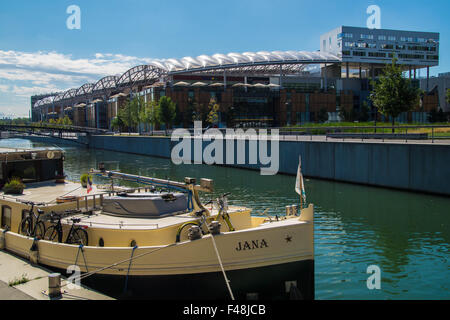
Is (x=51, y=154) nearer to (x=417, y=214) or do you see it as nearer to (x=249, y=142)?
(x=417, y=214)

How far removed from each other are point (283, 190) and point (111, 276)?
20.6m

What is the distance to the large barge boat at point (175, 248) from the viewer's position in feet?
34.2

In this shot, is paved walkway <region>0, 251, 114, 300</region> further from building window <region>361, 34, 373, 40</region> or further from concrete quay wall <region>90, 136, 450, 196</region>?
building window <region>361, 34, 373, 40</region>

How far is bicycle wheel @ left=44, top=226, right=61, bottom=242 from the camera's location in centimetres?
1279

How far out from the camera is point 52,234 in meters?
12.9

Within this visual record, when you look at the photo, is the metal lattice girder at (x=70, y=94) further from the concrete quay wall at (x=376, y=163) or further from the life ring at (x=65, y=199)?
the life ring at (x=65, y=199)

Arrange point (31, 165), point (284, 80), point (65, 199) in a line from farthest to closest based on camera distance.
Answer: point (284, 80) → point (31, 165) → point (65, 199)

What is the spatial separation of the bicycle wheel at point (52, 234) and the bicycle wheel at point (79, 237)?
61 cm

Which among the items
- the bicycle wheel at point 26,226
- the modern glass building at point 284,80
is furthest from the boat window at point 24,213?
the modern glass building at point 284,80

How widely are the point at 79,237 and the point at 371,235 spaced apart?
A: 12474mm

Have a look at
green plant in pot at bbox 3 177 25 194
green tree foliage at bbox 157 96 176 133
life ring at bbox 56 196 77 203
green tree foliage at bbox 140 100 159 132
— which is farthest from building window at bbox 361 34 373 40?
life ring at bbox 56 196 77 203

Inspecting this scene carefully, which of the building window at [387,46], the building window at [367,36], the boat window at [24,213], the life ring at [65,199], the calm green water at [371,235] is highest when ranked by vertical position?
the building window at [367,36]

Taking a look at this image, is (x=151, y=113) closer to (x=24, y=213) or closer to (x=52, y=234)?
(x=24, y=213)

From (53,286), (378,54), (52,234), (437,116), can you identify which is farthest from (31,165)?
(378,54)
